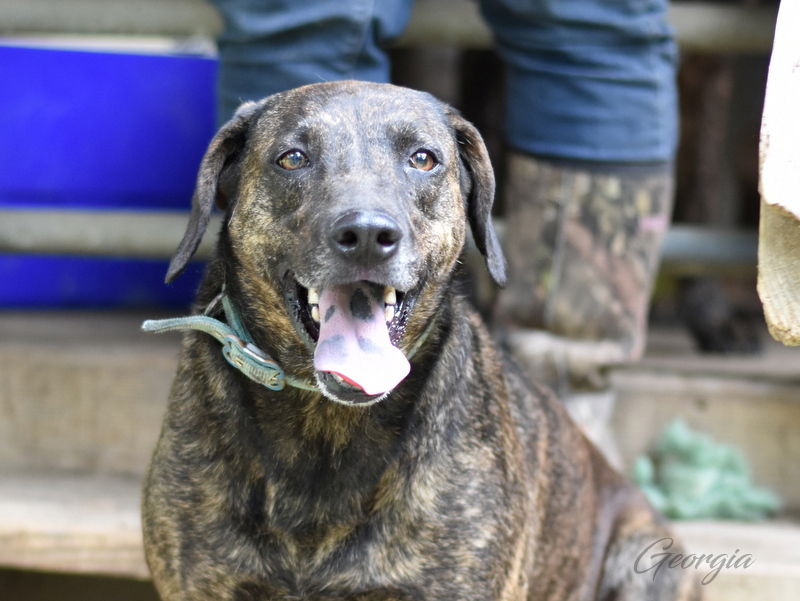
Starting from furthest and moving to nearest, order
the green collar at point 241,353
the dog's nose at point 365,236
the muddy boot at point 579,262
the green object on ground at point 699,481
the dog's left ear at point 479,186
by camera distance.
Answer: the green object on ground at point 699,481, the muddy boot at point 579,262, the dog's left ear at point 479,186, the green collar at point 241,353, the dog's nose at point 365,236

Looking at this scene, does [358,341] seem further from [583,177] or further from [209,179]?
[583,177]

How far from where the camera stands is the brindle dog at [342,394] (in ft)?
6.91

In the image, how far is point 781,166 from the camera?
1.81 meters

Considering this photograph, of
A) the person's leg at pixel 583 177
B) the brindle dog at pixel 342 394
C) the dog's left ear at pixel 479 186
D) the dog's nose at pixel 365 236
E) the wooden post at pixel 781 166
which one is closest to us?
the wooden post at pixel 781 166

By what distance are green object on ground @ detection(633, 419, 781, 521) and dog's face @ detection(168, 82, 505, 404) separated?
1307 mm

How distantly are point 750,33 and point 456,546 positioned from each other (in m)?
2.17

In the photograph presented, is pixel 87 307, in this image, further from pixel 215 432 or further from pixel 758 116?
pixel 758 116

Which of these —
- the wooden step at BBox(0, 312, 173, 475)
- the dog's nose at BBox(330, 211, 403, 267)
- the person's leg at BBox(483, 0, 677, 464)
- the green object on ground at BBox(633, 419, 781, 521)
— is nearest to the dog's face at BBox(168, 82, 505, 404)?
the dog's nose at BBox(330, 211, 403, 267)

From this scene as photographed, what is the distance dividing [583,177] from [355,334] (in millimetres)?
1204

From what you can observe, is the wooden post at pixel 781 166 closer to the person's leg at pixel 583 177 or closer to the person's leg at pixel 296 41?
the person's leg at pixel 583 177

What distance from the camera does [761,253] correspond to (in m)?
1.92

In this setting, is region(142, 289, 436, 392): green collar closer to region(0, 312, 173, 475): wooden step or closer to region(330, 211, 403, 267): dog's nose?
region(330, 211, 403, 267): dog's nose

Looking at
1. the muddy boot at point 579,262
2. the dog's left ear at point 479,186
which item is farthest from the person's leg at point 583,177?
the dog's left ear at point 479,186

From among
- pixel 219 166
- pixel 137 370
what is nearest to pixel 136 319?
pixel 137 370
